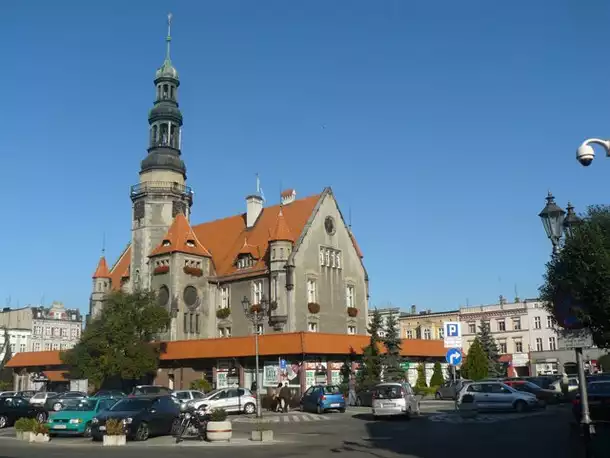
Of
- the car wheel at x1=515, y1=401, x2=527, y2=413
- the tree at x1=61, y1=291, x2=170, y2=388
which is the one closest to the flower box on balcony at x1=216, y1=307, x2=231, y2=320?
the tree at x1=61, y1=291, x2=170, y2=388

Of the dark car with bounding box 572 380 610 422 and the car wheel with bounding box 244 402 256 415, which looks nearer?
the dark car with bounding box 572 380 610 422

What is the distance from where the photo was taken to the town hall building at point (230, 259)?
53156mm

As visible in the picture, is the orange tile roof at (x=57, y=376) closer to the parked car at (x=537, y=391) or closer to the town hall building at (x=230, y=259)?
the town hall building at (x=230, y=259)

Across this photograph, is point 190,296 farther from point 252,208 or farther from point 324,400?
point 324,400

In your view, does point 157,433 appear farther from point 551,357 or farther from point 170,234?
point 551,357

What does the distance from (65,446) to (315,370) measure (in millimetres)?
25633

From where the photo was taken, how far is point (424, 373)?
5716cm

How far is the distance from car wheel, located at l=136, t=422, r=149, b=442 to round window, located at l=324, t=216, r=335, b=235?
35.4 meters

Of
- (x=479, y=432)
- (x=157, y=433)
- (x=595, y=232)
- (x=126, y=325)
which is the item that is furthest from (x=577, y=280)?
(x=126, y=325)

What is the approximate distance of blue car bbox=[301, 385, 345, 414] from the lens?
36.3 metres

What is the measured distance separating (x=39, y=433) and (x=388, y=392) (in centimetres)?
1481

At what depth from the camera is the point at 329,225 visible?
5741cm

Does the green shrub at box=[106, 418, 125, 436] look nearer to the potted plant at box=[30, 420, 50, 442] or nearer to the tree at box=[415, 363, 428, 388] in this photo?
the potted plant at box=[30, 420, 50, 442]

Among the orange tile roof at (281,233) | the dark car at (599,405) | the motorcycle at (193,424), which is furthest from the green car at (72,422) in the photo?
the orange tile roof at (281,233)
